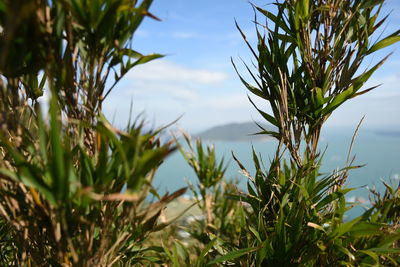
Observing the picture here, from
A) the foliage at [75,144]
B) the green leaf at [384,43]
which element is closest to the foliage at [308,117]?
the green leaf at [384,43]

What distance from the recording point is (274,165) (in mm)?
1391

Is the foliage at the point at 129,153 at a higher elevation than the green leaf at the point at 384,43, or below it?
below

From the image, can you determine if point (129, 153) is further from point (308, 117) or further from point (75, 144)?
point (308, 117)

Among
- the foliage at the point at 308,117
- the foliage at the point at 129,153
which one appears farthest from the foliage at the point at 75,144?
the foliage at the point at 308,117

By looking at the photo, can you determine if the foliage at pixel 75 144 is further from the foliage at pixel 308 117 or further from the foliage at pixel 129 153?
the foliage at pixel 308 117

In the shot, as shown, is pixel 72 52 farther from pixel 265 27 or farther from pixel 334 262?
pixel 334 262

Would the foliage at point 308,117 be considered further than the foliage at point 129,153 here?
Yes

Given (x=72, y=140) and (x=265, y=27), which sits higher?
(x=265, y=27)

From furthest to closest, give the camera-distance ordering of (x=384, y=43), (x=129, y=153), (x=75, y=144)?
(x=384, y=43), (x=75, y=144), (x=129, y=153)

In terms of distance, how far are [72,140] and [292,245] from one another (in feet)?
3.49

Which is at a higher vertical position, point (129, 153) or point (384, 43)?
point (384, 43)

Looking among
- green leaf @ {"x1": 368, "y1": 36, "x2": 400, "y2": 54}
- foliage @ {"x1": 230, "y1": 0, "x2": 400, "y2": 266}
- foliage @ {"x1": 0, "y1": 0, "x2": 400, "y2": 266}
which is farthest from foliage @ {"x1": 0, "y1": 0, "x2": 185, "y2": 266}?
green leaf @ {"x1": 368, "y1": 36, "x2": 400, "y2": 54}

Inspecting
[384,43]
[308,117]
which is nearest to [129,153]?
[308,117]

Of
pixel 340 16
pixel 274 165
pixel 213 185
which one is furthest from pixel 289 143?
pixel 213 185
